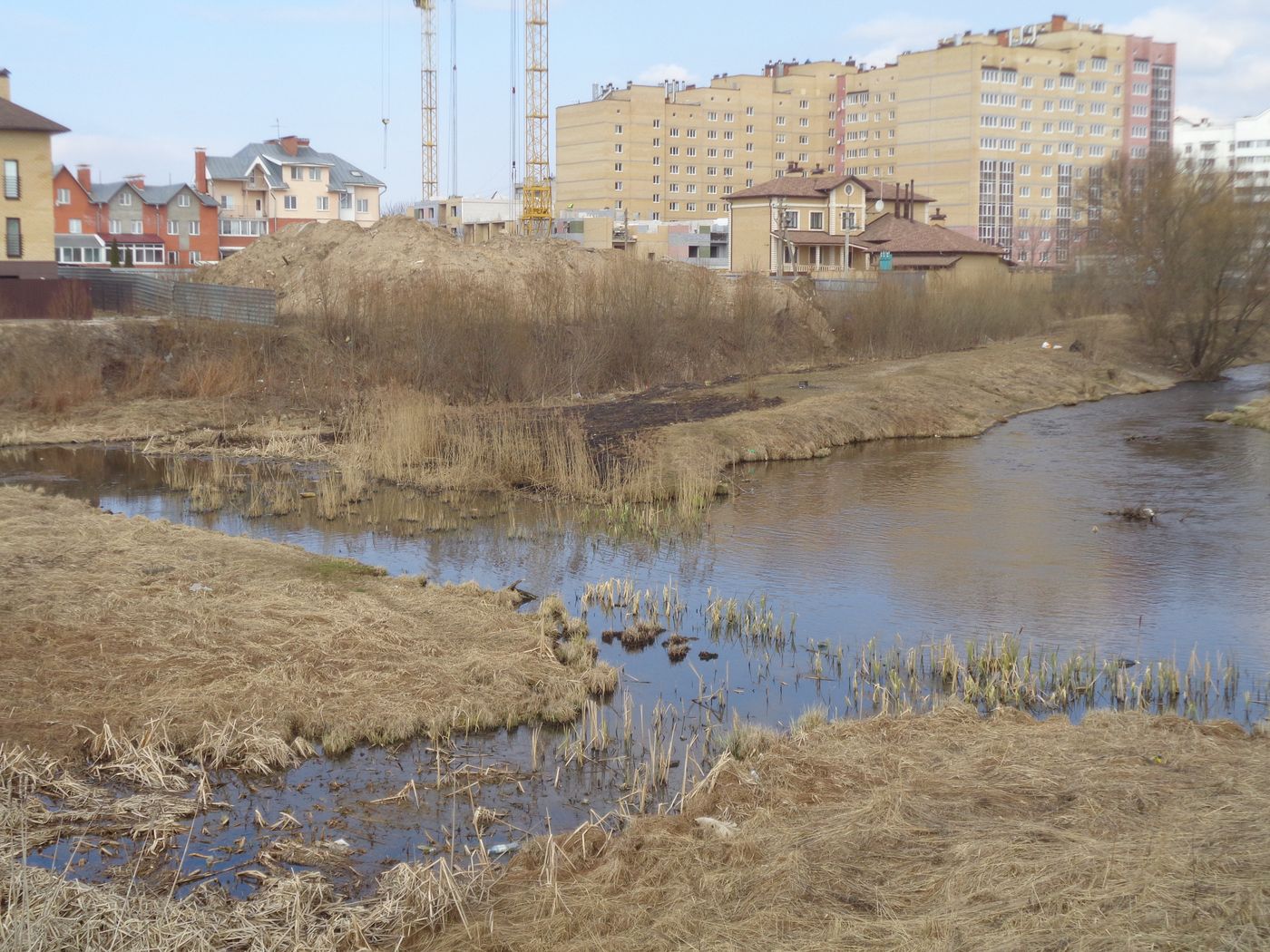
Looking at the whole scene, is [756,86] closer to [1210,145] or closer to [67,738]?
[1210,145]

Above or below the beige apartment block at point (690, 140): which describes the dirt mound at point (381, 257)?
below

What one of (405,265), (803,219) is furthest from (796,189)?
(405,265)

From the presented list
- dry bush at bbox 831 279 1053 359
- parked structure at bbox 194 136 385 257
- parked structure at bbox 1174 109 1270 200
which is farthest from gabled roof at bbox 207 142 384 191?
parked structure at bbox 1174 109 1270 200

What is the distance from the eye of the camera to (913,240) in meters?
61.9

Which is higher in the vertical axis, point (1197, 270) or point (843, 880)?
point (1197, 270)

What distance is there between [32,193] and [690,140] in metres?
87.1

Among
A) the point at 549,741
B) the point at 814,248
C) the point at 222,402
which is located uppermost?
the point at 814,248

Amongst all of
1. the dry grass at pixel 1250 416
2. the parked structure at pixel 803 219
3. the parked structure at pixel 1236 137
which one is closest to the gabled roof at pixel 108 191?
the parked structure at pixel 803 219

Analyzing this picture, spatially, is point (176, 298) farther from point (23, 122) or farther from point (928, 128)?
point (928, 128)

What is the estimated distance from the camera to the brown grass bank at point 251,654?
30.2 feet

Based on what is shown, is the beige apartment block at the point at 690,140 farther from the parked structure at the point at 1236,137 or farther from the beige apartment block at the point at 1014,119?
the parked structure at the point at 1236,137

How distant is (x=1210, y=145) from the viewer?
12312 cm

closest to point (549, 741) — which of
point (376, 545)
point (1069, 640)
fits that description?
point (1069, 640)

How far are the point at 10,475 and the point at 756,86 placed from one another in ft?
362
